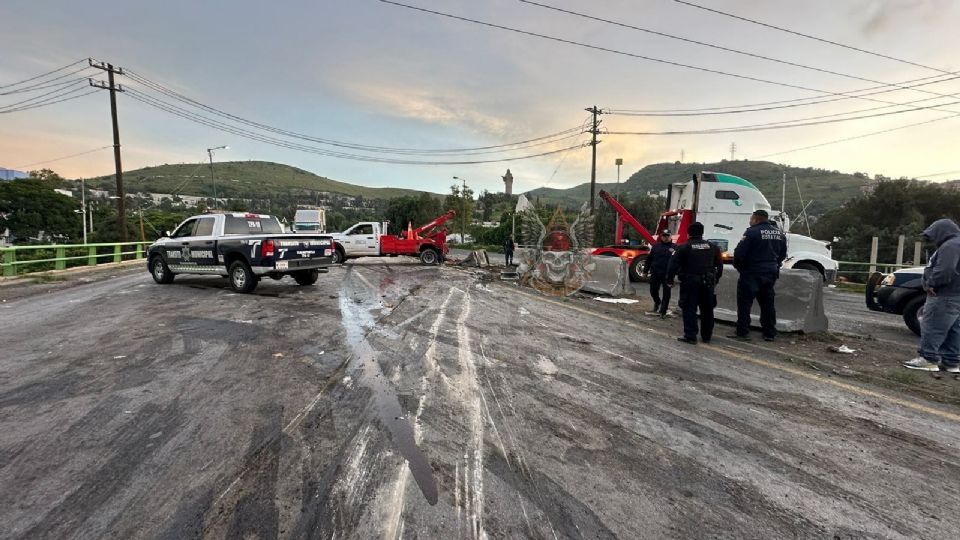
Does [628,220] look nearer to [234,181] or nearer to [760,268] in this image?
[760,268]

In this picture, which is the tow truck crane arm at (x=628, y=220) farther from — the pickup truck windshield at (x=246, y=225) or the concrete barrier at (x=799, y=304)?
the pickup truck windshield at (x=246, y=225)

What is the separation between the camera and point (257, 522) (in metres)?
2.23

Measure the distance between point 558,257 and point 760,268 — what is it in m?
6.92

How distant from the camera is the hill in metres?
85.8

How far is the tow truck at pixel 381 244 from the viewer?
2039 cm

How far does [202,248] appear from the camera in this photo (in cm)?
1081

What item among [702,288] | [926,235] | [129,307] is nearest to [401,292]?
[129,307]

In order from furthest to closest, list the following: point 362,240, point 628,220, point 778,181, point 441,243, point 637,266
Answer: point 778,181, point 441,243, point 362,240, point 628,220, point 637,266

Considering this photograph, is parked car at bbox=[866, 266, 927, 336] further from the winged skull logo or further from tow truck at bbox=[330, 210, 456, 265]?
tow truck at bbox=[330, 210, 456, 265]

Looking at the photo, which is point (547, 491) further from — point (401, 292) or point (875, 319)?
point (875, 319)

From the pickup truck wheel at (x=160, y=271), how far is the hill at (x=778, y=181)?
66.7 meters

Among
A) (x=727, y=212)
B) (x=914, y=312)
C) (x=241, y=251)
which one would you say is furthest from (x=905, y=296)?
(x=241, y=251)

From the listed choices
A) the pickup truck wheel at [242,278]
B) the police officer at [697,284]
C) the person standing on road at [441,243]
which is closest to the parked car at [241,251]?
the pickup truck wheel at [242,278]

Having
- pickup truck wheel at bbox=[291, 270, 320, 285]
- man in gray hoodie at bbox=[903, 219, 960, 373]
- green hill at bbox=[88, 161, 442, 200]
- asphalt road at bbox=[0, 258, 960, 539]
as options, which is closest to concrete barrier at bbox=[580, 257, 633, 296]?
asphalt road at bbox=[0, 258, 960, 539]
